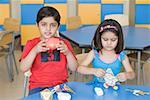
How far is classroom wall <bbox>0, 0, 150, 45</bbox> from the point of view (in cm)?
579

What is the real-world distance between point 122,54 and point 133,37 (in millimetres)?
1414

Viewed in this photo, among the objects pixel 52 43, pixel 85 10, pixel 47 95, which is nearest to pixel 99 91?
pixel 47 95

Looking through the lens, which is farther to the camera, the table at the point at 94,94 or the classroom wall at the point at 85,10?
the classroom wall at the point at 85,10

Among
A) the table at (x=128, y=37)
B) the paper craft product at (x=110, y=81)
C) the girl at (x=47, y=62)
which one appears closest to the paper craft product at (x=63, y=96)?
the paper craft product at (x=110, y=81)

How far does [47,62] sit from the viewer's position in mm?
2158

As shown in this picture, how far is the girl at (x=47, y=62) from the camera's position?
2.11 m

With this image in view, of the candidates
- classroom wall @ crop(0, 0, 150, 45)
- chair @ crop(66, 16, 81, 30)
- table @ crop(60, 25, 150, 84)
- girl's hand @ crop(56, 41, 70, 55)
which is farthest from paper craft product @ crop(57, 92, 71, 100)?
classroom wall @ crop(0, 0, 150, 45)

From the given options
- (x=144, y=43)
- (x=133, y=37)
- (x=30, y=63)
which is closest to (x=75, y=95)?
(x=30, y=63)

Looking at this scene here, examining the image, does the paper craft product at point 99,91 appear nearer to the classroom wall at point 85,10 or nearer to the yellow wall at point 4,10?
the classroom wall at point 85,10

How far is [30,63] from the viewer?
6.82 feet

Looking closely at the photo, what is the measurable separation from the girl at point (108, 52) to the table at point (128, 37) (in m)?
0.93

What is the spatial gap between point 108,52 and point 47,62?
44 centimetres

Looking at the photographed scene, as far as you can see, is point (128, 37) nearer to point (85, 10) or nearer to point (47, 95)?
point (47, 95)

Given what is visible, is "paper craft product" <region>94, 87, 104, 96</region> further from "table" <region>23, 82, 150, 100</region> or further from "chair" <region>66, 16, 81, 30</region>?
"chair" <region>66, 16, 81, 30</region>
